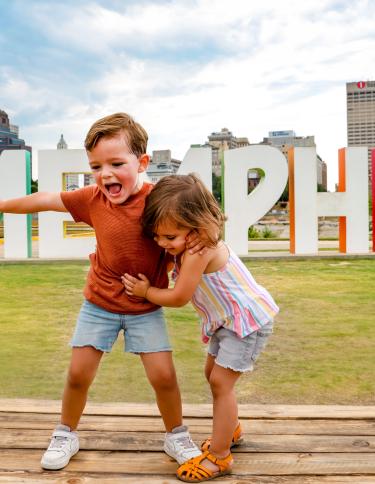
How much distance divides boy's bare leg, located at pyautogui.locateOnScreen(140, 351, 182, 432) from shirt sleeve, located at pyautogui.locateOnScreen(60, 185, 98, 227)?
583 mm

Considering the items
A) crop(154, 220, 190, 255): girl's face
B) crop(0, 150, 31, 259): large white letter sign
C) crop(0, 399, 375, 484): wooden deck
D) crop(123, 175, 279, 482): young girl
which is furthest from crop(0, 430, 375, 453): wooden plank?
crop(0, 150, 31, 259): large white letter sign

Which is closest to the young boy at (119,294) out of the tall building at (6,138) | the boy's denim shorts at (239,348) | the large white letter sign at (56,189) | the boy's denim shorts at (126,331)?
the boy's denim shorts at (126,331)

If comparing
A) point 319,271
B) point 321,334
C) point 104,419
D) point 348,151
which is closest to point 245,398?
point 104,419

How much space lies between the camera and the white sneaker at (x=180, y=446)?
205cm

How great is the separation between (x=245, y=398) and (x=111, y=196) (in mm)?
1720

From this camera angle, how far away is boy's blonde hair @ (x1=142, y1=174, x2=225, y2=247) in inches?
75.8

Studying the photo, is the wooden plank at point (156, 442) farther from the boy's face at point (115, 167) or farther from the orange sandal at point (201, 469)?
the boy's face at point (115, 167)

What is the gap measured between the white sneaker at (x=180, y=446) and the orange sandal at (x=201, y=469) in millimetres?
38

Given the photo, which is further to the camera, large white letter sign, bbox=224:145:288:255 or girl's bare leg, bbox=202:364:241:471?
large white letter sign, bbox=224:145:288:255

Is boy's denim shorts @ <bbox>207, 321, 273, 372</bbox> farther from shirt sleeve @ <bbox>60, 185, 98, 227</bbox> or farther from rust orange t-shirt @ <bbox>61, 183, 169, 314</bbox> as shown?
shirt sleeve @ <bbox>60, 185, 98, 227</bbox>

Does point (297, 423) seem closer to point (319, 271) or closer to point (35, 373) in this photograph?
point (35, 373)

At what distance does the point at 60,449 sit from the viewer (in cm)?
205

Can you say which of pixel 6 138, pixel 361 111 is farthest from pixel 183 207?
pixel 361 111

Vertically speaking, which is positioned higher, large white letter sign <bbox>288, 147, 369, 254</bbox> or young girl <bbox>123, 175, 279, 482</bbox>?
large white letter sign <bbox>288, 147, 369, 254</bbox>
